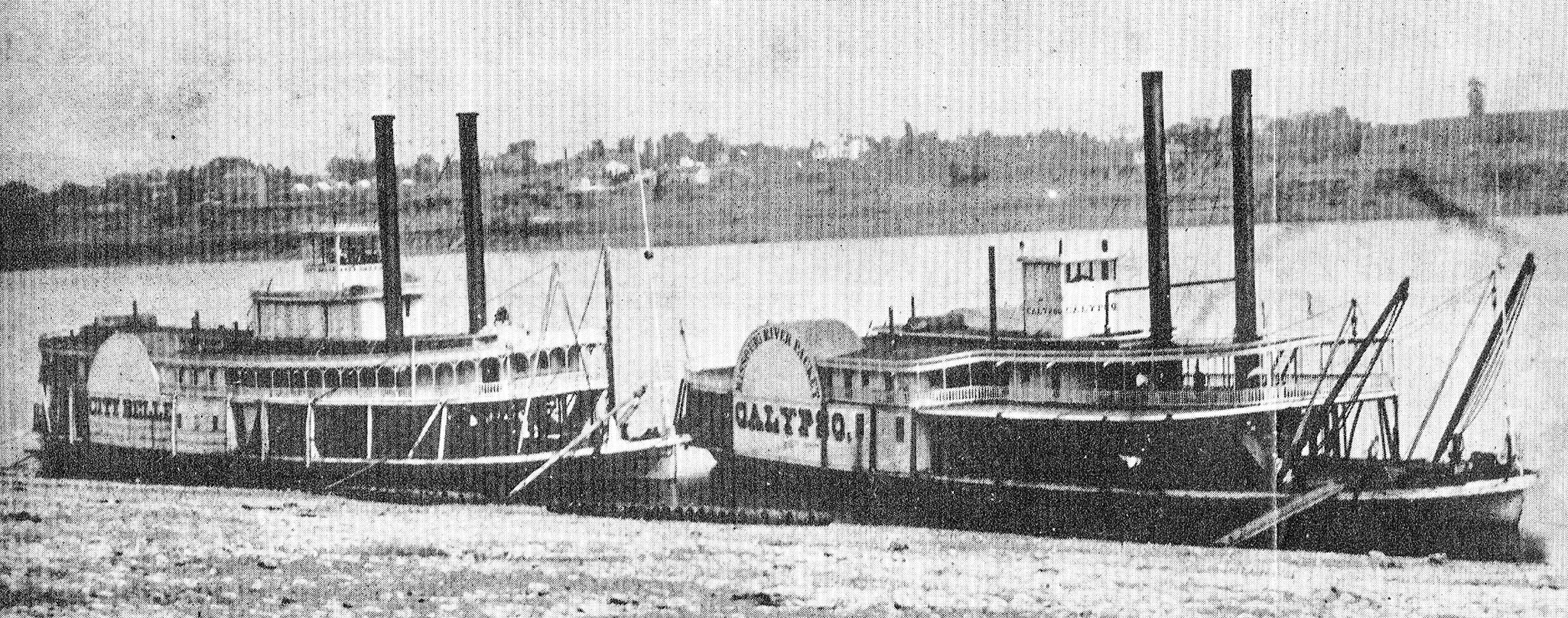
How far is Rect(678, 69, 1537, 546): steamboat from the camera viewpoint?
779 centimetres

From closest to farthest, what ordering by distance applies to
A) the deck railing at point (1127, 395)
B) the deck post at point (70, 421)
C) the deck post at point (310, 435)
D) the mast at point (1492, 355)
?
the mast at point (1492, 355) → the deck railing at point (1127, 395) → the deck post at point (310, 435) → the deck post at point (70, 421)

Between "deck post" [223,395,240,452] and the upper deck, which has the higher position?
the upper deck

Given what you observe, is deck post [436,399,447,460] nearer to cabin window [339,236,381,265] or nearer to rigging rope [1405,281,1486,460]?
cabin window [339,236,381,265]

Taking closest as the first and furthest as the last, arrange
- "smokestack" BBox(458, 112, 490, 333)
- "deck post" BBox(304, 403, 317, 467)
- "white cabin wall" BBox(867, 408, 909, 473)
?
"white cabin wall" BBox(867, 408, 909, 473) < "smokestack" BBox(458, 112, 490, 333) < "deck post" BBox(304, 403, 317, 467)

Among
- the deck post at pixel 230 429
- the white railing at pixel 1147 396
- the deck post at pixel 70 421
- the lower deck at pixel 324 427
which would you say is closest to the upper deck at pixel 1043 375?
the white railing at pixel 1147 396

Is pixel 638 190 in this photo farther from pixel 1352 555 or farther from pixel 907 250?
pixel 1352 555

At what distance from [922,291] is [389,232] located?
3.08m

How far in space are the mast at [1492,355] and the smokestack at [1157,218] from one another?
141cm

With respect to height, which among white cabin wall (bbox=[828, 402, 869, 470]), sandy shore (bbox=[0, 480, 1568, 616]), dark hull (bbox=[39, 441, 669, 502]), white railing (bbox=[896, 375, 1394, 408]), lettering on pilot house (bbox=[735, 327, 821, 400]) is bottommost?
sandy shore (bbox=[0, 480, 1568, 616])

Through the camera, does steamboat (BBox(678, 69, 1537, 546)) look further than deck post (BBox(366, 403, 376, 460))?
No

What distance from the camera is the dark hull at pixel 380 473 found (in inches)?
358

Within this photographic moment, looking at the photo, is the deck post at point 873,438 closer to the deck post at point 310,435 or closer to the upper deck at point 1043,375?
the upper deck at point 1043,375

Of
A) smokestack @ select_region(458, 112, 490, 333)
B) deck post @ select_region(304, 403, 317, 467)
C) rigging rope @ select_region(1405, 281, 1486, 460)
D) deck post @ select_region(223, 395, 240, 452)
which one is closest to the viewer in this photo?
rigging rope @ select_region(1405, 281, 1486, 460)

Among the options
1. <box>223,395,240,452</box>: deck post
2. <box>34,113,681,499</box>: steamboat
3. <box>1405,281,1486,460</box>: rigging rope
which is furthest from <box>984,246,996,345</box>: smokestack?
<box>223,395,240,452</box>: deck post
